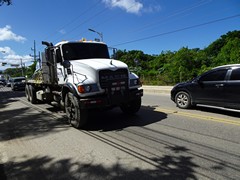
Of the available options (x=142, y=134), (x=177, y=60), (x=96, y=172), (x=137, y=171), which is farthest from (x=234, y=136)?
(x=177, y=60)

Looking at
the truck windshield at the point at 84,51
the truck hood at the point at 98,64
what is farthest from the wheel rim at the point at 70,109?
the truck windshield at the point at 84,51

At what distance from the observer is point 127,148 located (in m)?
4.63

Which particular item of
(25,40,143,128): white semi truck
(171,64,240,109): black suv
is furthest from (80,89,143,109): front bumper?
(171,64,240,109): black suv

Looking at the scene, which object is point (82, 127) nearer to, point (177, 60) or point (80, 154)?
point (80, 154)

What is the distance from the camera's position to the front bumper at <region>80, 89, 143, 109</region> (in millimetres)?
5895

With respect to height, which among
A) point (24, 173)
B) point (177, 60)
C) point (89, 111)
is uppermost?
point (177, 60)

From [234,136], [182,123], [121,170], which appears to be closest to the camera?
[121,170]

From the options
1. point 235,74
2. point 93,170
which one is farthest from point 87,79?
point 235,74

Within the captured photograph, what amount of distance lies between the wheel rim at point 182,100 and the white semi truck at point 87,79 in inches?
80.5

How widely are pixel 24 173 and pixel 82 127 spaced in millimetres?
2742

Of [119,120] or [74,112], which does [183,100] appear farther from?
[74,112]

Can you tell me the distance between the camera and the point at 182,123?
6359 mm

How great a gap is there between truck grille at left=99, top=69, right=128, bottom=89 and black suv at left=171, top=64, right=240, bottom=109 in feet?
9.70

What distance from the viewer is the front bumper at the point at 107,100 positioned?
5895 mm
